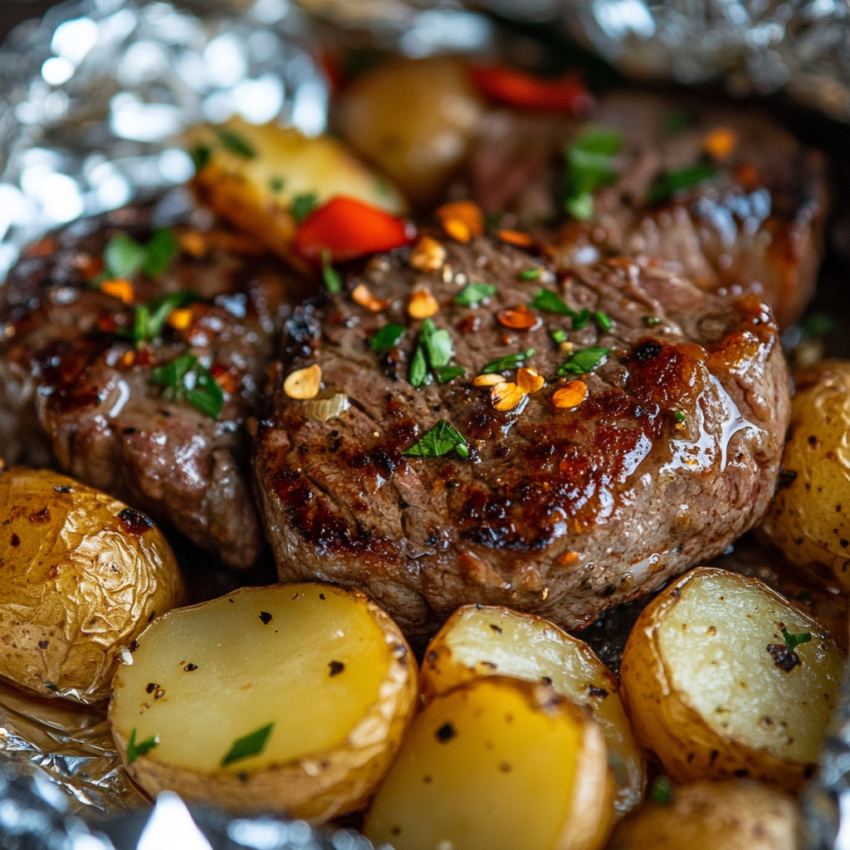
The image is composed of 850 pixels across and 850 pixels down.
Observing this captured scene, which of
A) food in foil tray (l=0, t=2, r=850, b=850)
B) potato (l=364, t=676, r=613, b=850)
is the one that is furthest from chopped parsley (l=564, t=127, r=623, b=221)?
potato (l=364, t=676, r=613, b=850)

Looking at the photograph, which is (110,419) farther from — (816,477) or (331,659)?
(816,477)

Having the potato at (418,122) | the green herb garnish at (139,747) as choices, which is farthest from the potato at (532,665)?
the potato at (418,122)

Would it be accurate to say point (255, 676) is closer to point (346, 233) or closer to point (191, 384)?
point (191, 384)

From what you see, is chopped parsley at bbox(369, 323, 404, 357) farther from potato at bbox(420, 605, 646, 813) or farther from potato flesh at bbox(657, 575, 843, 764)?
potato flesh at bbox(657, 575, 843, 764)

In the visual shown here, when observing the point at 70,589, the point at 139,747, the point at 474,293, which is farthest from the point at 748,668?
the point at 70,589

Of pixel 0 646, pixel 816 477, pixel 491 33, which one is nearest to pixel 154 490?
pixel 0 646

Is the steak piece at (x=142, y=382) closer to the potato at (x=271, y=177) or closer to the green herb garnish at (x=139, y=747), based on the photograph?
the potato at (x=271, y=177)
